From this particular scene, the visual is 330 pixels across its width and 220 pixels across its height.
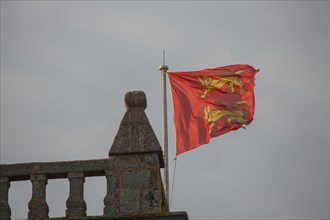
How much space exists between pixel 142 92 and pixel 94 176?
5.04ft

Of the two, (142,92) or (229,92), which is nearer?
(142,92)

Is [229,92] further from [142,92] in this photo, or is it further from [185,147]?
[142,92]

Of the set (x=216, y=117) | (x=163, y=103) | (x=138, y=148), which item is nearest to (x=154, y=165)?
(x=138, y=148)

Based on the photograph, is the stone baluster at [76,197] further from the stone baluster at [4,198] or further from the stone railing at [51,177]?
the stone baluster at [4,198]

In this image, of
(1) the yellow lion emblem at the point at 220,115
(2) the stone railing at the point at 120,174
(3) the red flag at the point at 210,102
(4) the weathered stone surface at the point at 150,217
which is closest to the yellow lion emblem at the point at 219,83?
(3) the red flag at the point at 210,102

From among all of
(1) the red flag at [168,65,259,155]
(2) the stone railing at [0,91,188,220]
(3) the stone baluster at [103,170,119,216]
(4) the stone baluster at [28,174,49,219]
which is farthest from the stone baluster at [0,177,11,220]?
(1) the red flag at [168,65,259,155]

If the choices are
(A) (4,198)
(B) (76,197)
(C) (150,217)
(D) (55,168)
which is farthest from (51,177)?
(C) (150,217)

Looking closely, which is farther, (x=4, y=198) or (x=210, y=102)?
(x=210, y=102)

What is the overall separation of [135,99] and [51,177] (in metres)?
1.81

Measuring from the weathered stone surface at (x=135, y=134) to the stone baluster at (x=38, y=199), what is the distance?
3.90ft

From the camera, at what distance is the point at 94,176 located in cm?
1809

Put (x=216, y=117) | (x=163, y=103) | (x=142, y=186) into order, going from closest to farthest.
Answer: (x=142, y=186) → (x=163, y=103) → (x=216, y=117)

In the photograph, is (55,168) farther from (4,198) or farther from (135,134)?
(135,134)

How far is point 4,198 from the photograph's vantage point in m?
18.1
